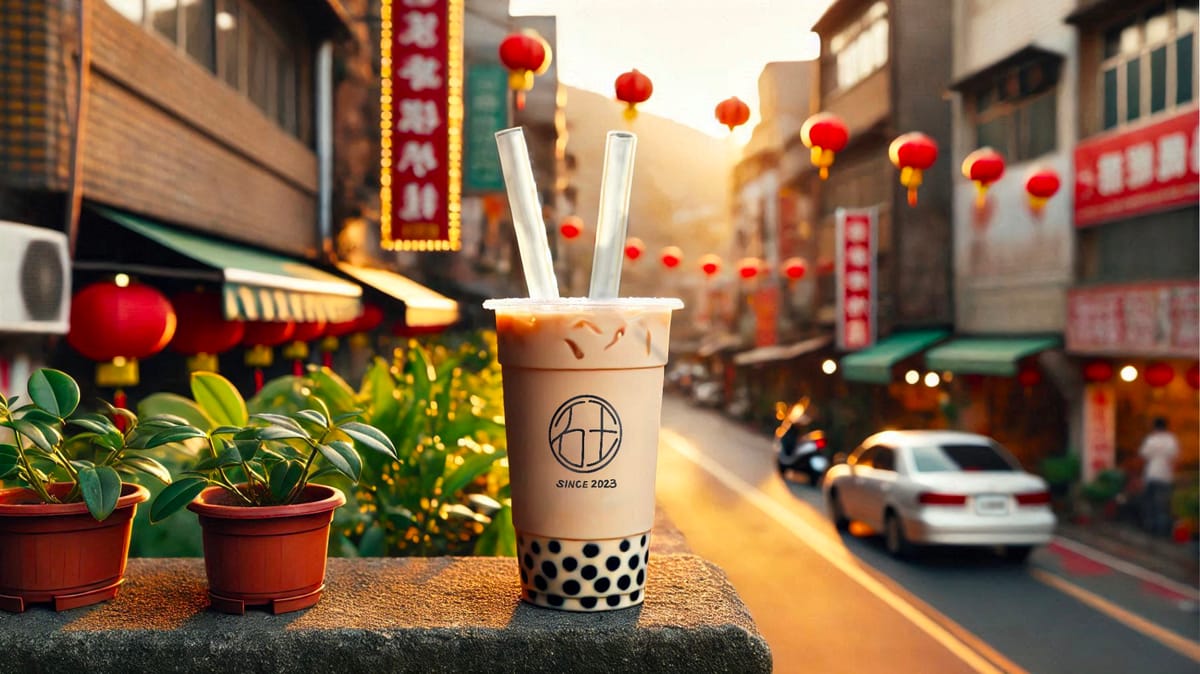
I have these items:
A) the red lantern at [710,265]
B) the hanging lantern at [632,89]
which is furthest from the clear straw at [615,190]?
the red lantern at [710,265]

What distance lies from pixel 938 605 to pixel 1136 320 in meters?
6.59

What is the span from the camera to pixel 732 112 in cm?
986

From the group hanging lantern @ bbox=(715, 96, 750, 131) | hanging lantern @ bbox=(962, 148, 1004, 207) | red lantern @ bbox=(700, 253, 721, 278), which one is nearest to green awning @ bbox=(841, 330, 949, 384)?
red lantern @ bbox=(700, 253, 721, 278)

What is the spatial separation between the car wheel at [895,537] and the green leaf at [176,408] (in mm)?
8997

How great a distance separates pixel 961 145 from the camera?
19328mm

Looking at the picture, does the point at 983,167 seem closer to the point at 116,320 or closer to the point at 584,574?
the point at 116,320

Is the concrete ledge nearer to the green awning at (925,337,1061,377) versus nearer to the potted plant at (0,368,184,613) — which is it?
the potted plant at (0,368,184,613)

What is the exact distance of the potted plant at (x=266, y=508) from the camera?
1.64 meters

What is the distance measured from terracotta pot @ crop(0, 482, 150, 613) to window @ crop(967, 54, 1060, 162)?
54.9 feet

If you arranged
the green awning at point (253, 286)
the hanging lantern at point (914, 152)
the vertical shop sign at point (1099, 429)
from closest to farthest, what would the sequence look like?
the green awning at point (253, 286), the hanging lantern at point (914, 152), the vertical shop sign at point (1099, 429)

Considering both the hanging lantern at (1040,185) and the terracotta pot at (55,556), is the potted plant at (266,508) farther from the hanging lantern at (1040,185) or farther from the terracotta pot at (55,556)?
the hanging lantern at (1040,185)

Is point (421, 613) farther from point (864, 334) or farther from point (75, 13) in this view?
point (864, 334)

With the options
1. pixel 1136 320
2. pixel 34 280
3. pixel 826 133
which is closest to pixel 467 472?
pixel 34 280

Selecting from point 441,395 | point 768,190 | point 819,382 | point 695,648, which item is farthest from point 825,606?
point 768,190
